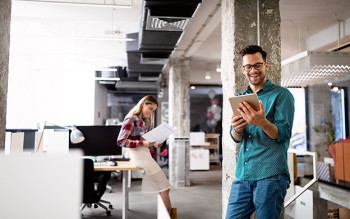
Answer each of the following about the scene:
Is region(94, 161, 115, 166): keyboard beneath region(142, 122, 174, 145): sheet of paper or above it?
beneath

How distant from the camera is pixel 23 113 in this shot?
9.43 metres

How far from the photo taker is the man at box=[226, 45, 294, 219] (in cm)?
182

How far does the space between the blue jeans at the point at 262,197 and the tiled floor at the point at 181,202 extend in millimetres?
2966

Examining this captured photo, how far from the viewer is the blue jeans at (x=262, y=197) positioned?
1.83 meters

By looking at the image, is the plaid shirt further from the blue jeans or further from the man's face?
the man's face

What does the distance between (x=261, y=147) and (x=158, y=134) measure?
84.5 inches

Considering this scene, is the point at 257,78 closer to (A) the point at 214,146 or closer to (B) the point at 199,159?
(B) the point at 199,159

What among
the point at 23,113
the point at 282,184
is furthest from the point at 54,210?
the point at 23,113

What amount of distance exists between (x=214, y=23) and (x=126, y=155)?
8.97ft

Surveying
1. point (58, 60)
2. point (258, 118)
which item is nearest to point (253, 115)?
point (258, 118)

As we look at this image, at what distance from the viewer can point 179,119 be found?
759 cm

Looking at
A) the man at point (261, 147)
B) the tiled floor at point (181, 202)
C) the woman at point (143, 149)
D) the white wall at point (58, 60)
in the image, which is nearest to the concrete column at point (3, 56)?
the woman at point (143, 149)

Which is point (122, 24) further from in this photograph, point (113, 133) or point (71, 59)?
point (71, 59)

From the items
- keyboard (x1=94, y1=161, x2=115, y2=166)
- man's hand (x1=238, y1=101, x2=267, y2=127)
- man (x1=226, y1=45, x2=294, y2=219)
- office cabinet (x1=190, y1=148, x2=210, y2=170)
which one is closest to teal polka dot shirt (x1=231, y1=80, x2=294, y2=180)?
man (x1=226, y1=45, x2=294, y2=219)
